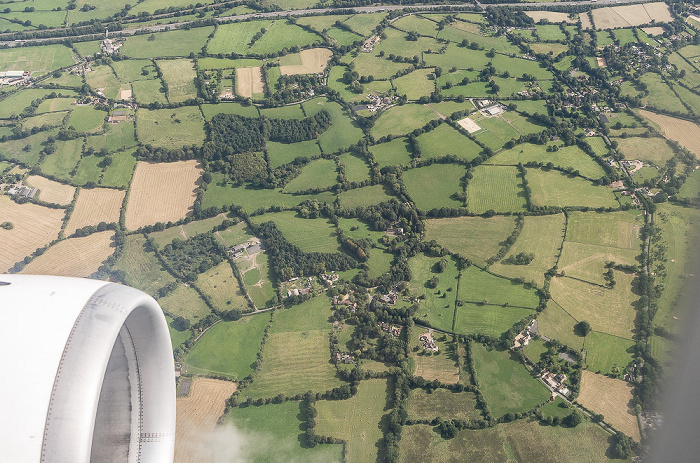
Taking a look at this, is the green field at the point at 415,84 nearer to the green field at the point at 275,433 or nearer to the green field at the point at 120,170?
the green field at the point at 120,170

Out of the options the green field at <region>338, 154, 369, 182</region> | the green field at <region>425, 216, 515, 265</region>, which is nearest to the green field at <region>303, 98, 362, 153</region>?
the green field at <region>338, 154, 369, 182</region>

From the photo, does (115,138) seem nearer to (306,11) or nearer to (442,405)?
(306,11)

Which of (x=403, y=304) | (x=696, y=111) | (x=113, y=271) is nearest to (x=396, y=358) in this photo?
(x=403, y=304)

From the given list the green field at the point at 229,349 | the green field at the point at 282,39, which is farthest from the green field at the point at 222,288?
the green field at the point at 282,39

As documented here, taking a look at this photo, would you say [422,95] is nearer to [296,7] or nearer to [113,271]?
[296,7]

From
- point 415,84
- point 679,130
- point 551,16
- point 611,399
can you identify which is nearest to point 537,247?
point 611,399
